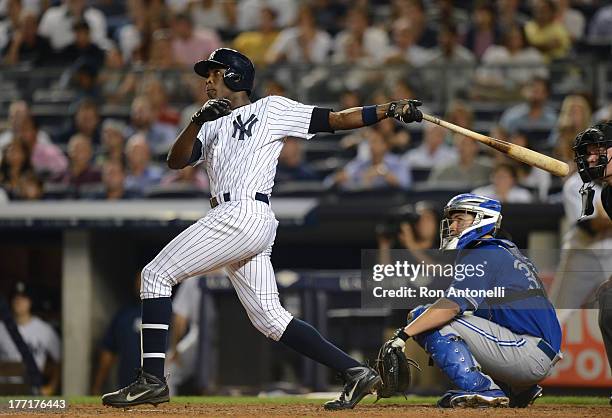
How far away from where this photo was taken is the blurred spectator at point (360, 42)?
11523 millimetres

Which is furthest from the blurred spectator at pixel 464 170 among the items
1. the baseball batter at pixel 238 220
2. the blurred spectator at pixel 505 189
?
the baseball batter at pixel 238 220

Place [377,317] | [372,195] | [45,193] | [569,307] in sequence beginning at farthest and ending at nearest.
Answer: [45,193], [372,195], [377,317], [569,307]

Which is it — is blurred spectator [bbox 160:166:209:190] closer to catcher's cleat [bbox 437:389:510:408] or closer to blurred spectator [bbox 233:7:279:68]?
blurred spectator [bbox 233:7:279:68]

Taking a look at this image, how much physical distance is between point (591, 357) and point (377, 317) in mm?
1583

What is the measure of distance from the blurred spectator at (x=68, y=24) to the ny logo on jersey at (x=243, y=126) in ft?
23.8

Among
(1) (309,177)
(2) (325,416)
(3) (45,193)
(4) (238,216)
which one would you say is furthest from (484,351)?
(3) (45,193)

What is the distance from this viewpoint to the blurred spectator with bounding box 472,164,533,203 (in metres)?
9.25

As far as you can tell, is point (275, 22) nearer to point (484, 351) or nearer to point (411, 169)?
point (411, 169)

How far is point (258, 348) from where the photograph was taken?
9258mm

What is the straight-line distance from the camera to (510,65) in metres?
10.7

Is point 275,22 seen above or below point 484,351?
above

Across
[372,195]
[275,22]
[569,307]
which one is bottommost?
[569,307]

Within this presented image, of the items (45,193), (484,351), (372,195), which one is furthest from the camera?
(45,193)

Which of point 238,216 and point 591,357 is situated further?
point 591,357
